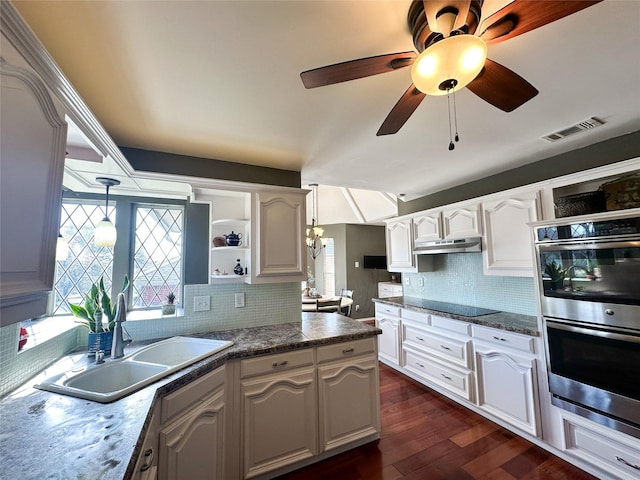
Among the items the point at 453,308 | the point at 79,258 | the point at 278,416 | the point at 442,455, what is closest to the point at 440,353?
the point at 453,308

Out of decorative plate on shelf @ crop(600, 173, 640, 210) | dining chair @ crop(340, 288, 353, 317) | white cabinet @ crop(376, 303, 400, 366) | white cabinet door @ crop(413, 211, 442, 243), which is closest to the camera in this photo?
decorative plate on shelf @ crop(600, 173, 640, 210)

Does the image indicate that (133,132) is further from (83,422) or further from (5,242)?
(83,422)

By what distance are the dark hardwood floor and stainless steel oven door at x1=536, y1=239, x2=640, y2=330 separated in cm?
107

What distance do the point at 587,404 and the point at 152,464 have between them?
2.58 m

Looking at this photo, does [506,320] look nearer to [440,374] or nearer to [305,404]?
[440,374]

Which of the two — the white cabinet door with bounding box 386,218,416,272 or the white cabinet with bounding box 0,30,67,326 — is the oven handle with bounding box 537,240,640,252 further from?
the white cabinet with bounding box 0,30,67,326

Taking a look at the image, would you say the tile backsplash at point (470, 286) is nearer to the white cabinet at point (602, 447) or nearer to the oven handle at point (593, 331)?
the oven handle at point (593, 331)

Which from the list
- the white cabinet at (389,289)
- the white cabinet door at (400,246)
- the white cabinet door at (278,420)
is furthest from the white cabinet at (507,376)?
the white cabinet at (389,289)

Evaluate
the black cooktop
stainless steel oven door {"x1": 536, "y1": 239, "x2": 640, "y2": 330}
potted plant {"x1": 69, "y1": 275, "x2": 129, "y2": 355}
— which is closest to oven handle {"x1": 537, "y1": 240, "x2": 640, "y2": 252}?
stainless steel oven door {"x1": 536, "y1": 239, "x2": 640, "y2": 330}

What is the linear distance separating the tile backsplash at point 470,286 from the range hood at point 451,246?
423 millimetres

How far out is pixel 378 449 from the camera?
2.07 meters

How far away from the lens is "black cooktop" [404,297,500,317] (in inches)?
107

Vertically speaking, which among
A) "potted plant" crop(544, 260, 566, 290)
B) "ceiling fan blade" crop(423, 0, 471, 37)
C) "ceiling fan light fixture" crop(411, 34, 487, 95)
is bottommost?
"potted plant" crop(544, 260, 566, 290)

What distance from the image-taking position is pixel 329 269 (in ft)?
23.5
